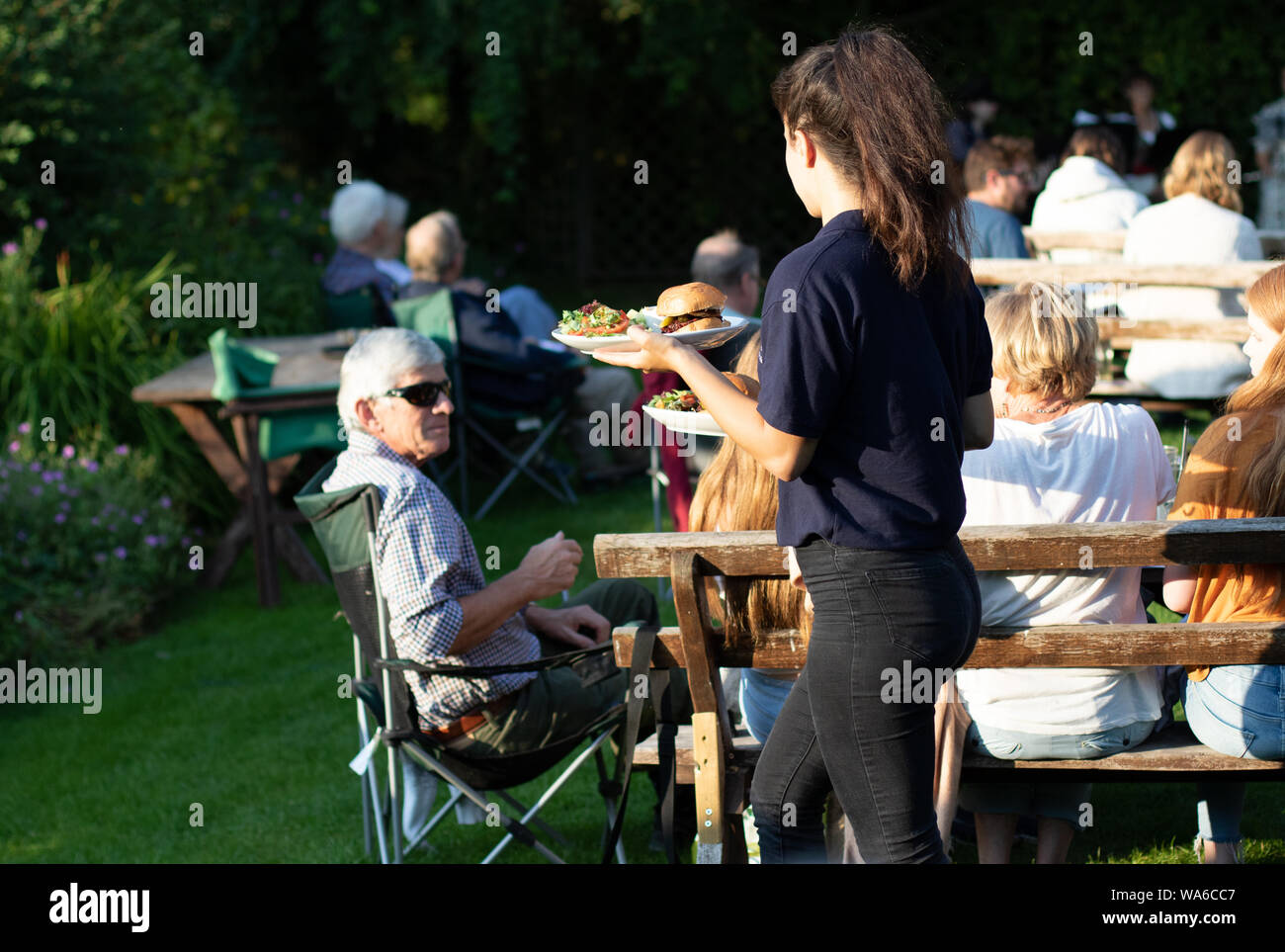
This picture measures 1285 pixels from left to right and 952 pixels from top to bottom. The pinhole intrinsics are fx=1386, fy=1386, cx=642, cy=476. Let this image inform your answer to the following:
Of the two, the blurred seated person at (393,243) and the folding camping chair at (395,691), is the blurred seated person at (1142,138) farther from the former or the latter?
the folding camping chair at (395,691)

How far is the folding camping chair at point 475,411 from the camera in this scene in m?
7.29

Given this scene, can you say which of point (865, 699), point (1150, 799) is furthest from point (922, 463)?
point (1150, 799)

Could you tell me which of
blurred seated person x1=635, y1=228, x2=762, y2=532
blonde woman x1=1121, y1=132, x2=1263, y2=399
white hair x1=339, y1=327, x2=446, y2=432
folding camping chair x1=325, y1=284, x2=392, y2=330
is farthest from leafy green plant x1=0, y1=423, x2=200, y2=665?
blonde woman x1=1121, y1=132, x2=1263, y2=399

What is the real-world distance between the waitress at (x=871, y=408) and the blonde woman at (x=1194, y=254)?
4663mm

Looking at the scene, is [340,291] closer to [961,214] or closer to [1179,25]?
[961,214]

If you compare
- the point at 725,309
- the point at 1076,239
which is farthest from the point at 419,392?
the point at 1076,239

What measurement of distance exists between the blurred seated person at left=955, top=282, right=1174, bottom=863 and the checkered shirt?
119cm

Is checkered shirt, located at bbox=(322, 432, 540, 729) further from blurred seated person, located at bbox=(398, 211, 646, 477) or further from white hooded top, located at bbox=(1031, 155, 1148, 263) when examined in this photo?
white hooded top, located at bbox=(1031, 155, 1148, 263)

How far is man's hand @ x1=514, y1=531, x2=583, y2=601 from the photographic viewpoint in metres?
3.46

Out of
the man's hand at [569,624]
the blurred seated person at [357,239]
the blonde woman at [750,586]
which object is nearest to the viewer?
the blonde woman at [750,586]

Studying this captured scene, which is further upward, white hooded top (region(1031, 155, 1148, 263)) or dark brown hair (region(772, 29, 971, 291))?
white hooded top (region(1031, 155, 1148, 263))

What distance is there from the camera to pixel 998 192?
22.6ft

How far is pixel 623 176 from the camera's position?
1466 cm

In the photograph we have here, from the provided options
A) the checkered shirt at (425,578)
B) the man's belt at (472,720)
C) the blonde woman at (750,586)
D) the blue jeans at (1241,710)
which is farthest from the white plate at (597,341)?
the blue jeans at (1241,710)
